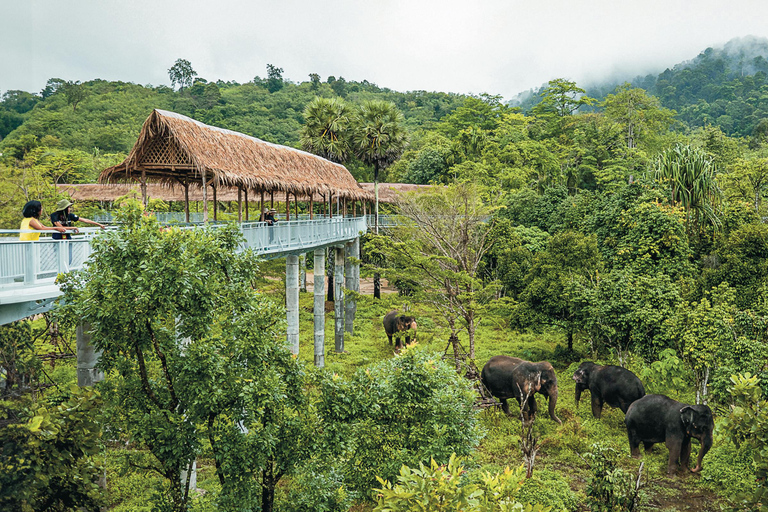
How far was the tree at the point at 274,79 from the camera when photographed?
109 metres

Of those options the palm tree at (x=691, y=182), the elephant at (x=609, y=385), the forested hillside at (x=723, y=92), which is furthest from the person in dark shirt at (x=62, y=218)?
the forested hillside at (x=723, y=92)

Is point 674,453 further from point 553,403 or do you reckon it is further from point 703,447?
point 553,403

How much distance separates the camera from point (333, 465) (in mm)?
7371

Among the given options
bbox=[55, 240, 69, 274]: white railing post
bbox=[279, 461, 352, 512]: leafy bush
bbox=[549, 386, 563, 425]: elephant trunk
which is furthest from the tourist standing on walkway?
bbox=[549, 386, 563, 425]: elephant trunk

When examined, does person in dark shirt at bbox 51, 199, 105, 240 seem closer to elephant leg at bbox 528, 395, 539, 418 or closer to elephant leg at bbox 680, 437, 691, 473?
elephant leg at bbox 528, 395, 539, 418

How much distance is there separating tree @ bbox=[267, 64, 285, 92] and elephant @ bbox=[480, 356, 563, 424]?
103 m

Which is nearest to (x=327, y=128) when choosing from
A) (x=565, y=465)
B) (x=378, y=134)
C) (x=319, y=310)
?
(x=378, y=134)

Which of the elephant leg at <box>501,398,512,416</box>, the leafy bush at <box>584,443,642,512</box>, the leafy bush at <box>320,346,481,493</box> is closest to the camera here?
the leafy bush at <box>320,346,481,493</box>

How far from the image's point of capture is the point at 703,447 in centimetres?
1139

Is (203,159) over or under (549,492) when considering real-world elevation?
over

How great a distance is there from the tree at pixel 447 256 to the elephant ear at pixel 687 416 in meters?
6.03

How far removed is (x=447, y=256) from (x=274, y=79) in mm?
105531

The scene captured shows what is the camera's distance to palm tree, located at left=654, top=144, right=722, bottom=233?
1997 cm

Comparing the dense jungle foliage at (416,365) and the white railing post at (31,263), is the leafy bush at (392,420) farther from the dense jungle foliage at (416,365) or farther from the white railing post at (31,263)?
the white railing post at (31,263)
